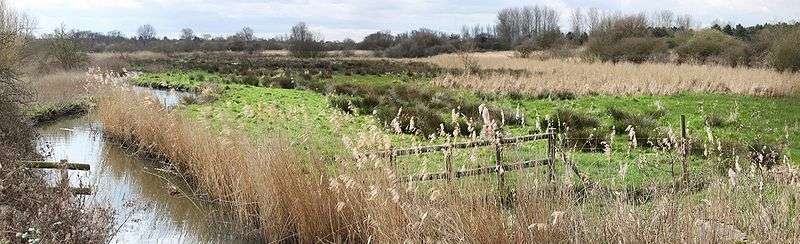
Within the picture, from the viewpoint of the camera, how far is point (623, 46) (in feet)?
136

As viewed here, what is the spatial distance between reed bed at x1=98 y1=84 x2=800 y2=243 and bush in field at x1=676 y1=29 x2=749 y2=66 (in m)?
30.8

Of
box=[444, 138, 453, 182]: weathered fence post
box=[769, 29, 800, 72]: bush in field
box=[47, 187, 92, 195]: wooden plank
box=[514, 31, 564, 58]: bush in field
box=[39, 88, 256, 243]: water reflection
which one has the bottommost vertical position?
box=[39, 88, 256, 243]: water reflection

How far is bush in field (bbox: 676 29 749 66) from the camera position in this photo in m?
34.6

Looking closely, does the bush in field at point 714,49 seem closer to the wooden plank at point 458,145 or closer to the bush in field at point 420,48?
the bush in field at point 420,48

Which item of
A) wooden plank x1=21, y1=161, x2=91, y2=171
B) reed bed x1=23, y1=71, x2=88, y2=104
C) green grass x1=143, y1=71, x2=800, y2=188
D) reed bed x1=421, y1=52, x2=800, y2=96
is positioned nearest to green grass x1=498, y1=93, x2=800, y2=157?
green grass x1=143, y1=71, x2=800, y2=188

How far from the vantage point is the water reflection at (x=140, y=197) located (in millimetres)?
8836

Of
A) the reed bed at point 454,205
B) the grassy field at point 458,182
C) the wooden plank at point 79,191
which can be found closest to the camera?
the reed bed at point 454,205

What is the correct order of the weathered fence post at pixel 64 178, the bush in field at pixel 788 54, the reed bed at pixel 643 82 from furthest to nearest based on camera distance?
the bush in field at pixel 788 54 < the reed bed at pixel 643 82 < the weathered fence post at pixel 64 178

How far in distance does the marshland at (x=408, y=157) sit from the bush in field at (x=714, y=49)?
0.99 meters

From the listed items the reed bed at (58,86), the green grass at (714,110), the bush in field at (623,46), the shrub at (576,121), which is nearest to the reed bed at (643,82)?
the green grass at (714,110)

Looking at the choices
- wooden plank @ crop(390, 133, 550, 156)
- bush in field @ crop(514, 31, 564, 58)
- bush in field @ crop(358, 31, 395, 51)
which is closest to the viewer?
wooden plank @ crop(390, 133, 550, 156)

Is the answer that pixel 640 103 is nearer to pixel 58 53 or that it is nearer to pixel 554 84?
pixel 554 84

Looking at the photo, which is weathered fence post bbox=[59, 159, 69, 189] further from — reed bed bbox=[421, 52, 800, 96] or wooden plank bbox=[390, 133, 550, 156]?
reed bed bbox=[421, 52, 800, 96]

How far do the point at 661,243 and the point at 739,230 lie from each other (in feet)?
1.77
